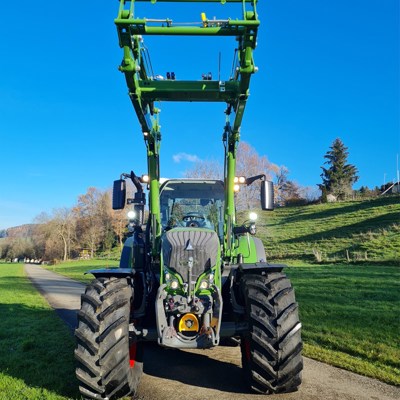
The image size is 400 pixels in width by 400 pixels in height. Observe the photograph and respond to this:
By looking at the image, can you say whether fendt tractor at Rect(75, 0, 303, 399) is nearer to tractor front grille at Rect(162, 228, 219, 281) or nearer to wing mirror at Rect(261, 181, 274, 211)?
tractor front grille at Rect(162, 228, 219, 281)

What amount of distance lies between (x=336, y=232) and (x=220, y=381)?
1325 inches

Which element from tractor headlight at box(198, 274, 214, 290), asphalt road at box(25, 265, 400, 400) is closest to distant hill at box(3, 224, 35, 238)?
asphalt road at box(25, 265, 400, 400)

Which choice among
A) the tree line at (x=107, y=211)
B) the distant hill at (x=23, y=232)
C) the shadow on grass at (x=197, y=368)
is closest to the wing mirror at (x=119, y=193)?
the shadow on grass at (x=197, y=368)

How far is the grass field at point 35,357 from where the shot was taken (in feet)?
16.1

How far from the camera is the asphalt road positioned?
4.71 meters

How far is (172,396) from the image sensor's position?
473 cm

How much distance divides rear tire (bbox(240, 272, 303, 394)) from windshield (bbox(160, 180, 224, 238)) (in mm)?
1933

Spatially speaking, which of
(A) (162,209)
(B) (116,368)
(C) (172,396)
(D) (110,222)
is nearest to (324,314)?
(A) (162,209)

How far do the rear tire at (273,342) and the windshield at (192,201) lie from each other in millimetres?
1933

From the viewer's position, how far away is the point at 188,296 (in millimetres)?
4711

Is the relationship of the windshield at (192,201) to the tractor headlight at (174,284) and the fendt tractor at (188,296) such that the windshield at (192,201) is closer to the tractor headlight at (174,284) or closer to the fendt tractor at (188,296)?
the fendt tractor at (188,296)

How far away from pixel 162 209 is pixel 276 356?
309 centimetres

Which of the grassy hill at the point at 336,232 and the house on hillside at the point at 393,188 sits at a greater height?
the house on hillside at the point at 393,188

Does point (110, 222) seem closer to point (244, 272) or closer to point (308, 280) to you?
point (308, 280)
